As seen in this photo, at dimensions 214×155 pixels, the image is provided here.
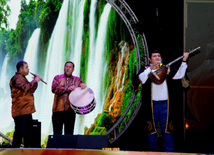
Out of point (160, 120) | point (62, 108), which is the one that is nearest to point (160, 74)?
point (160, 120)

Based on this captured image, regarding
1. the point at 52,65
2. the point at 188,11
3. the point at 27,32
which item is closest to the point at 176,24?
the point at 188,11

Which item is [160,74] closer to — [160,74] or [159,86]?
[160,74]

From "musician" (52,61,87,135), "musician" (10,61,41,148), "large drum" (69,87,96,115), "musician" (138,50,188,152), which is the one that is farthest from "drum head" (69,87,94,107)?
"musician" (138,50,188,152)

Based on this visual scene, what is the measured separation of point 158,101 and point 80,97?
1.15 m

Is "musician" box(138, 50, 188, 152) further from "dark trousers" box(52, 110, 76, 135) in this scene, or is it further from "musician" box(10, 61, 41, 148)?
"musician" box(10, 61, 41, 148)

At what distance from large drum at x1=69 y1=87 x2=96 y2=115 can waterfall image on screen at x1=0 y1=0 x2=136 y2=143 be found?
34.2 inches

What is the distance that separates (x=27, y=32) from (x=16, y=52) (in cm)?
44

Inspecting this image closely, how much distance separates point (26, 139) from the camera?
13.5 feet

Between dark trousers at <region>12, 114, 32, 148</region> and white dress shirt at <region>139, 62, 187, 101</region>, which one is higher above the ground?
white dress shirt at <region>139, 62, 187, 101</region>

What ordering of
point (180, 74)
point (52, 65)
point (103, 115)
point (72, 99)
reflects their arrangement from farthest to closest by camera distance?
point (52, 65) → point (103, 115) → point (72, 99) → point (180, 74)

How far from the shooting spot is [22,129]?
→ 395 centimetres

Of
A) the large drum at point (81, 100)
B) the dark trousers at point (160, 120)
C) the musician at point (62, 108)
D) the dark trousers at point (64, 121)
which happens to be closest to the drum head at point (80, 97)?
the large drum at point (81, 100)

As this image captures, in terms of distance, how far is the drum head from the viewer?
3990 millimetres

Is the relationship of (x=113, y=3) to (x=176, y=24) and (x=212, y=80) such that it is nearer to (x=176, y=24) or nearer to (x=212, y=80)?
(x=176, y=24)
